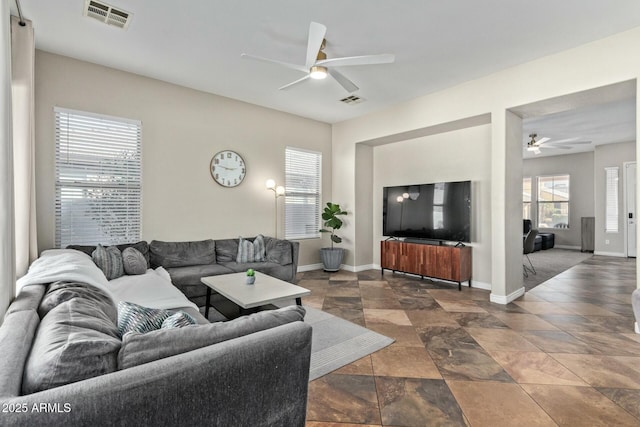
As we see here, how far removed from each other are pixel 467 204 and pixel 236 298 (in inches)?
142

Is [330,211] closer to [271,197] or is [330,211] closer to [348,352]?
[271,197]

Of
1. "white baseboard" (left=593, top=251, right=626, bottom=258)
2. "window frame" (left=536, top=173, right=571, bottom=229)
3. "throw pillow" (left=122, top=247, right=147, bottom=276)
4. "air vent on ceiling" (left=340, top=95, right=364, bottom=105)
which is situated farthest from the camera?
"window frame" (left=536, top=173, right=571, bottom=229)

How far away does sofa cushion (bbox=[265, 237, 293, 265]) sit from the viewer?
468cm

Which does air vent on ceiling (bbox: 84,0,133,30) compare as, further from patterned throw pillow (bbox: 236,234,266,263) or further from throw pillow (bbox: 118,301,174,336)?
patterned throw pillow (bbox: 236,234,266,263)

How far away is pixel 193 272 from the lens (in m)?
3.84

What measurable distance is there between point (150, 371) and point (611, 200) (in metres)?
10.4

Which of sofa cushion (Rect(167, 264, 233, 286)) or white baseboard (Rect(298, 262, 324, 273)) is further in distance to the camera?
white baseboard (Rect(298, 262, 324, 273))

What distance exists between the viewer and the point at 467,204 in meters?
4.69

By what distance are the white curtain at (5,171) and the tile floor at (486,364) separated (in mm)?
1729

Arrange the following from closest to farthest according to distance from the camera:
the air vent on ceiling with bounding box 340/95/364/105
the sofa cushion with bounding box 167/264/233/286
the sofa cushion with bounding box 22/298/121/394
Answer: the sofa cushion with bounding box 22/298/121/394 < the sofa cushion with bounding box 167/264/233/286 < the air vent on ceiling with bounding box 340/95/364/105

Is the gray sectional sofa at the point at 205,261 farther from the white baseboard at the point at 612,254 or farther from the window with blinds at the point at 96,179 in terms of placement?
the white baseboard at the point at 612,254

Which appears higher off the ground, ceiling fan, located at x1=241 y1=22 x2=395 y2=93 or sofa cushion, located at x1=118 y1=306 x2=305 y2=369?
ceiling fan, located at x1=241 y1=22 x2=395 y2=93

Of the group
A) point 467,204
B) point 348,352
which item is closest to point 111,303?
point 348,352

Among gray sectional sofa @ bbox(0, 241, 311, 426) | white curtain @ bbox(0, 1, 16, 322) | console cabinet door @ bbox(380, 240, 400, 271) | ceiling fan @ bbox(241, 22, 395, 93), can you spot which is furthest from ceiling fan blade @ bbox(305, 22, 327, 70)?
console cabinet door @ bbox(380, 240, 400, 271)
